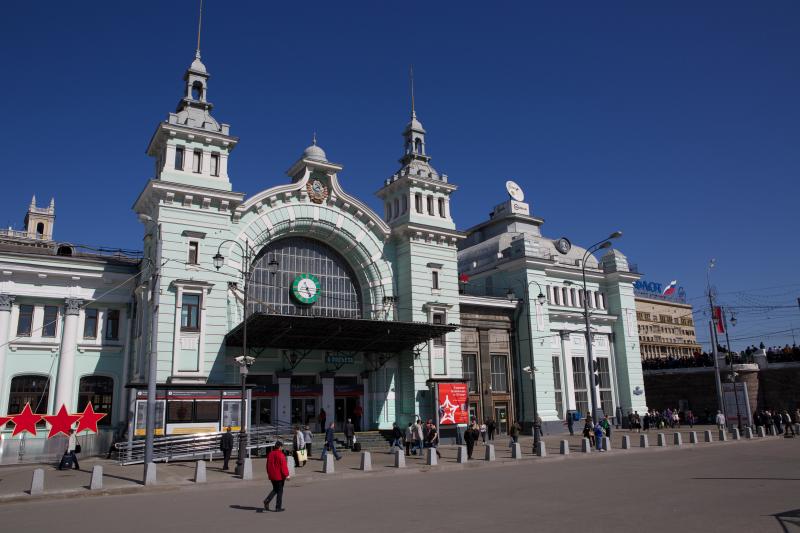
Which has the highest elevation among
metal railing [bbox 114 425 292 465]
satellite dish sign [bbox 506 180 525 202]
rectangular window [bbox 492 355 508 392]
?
satellite dish sign [bbox 506 180 525 202]

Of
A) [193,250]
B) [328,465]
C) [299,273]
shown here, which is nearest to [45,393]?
[193,250]

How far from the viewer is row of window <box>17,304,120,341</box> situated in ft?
108

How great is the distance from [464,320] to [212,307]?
61.1 feet

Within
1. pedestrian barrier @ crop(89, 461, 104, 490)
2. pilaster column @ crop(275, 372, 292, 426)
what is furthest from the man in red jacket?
pilaster column @ crop(275, 372, 292, 426)

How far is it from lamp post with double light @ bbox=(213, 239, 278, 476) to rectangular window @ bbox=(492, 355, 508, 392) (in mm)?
18250

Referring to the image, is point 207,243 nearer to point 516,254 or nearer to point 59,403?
point 59,403

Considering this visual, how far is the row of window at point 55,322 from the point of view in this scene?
3284cm

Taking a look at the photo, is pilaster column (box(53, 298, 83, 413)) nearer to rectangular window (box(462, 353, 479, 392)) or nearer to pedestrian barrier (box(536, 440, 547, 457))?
pedestrian barrier (box(536, 440, 547, 457))

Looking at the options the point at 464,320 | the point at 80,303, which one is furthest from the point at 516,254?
the point at 80,303

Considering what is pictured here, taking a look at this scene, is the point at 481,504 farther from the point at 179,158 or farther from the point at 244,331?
the point at 179,158

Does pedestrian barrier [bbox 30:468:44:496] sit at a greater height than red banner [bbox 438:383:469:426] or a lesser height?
lesser

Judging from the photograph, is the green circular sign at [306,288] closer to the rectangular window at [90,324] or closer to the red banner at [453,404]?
the red banner at [453,404]

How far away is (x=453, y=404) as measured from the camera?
38406 millimetres

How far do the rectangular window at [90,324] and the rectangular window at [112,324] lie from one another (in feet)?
2.18
